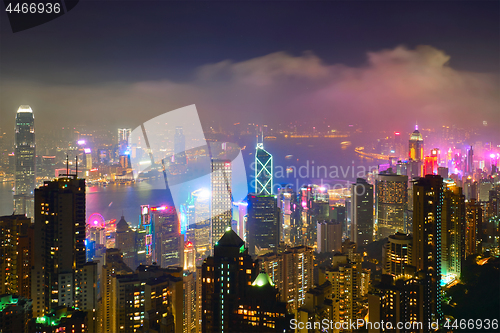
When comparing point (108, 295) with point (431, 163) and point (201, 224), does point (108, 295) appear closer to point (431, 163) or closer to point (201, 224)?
point (201, 224)

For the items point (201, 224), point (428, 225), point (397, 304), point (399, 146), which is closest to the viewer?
point (397, 304)

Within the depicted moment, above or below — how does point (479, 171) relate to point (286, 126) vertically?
below

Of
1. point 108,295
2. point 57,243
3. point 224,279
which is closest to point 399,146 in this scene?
point 108,295

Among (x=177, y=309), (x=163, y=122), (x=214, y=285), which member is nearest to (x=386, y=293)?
(x=214, y=285)

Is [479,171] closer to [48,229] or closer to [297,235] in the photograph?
[297,235]

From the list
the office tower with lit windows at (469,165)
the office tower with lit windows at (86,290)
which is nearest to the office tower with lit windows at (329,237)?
the office tower with lit windows at (469,165)

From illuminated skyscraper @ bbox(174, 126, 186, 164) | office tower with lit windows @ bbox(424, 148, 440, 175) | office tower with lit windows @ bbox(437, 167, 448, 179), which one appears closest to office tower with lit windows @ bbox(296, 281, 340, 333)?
illuminated skyscraper @ bbox(174, 126, 186, 164)
